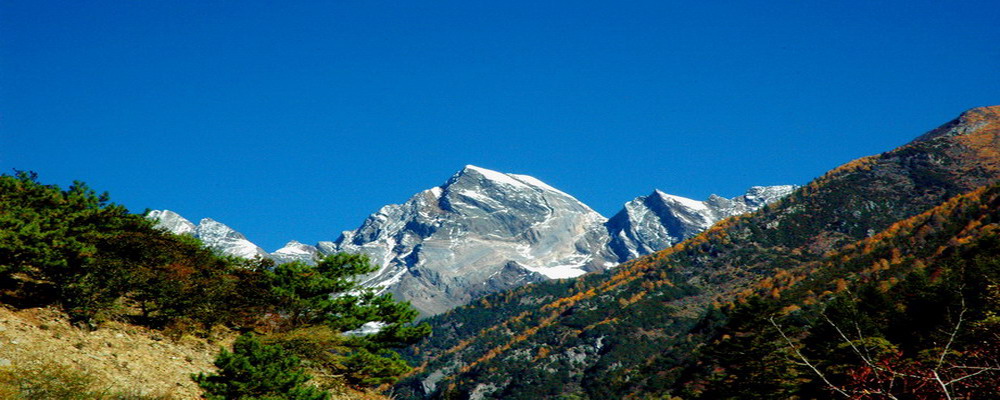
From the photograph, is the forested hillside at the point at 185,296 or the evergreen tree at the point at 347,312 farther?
the evergreen tree at the point at 347,312

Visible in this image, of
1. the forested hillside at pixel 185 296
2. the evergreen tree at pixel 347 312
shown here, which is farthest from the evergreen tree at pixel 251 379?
the evergreen tree at pixel 347 312

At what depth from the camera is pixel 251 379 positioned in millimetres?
19250

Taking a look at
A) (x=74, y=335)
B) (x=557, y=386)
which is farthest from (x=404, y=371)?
(x=557, y=386)

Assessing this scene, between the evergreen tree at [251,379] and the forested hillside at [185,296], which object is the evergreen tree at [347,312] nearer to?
the forested hillside at [185,296]

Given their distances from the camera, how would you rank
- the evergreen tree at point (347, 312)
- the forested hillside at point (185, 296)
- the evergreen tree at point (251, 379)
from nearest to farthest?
the evergreen tree at point (251, 379) → the forested hillside at point (185, 296) → the evergreen tree at point (347, 312)

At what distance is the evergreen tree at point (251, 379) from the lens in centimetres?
1902

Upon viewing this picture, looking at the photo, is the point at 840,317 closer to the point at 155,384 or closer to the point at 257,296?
the point at 257,296

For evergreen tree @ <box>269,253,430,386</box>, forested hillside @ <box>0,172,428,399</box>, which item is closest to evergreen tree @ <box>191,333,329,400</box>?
forested hillside @ <box>0,172,428,399</box>

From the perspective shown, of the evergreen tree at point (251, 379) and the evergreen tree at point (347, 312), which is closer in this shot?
the evergreen tree at point (251, 379)

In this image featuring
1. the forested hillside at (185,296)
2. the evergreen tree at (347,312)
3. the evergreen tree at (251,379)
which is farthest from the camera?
the evergreen tree at (347,312)

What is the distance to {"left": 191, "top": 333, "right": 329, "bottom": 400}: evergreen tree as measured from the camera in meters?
19.0

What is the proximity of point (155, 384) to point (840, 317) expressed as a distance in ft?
172

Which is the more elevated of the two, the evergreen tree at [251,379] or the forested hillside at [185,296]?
the forested hillside at [185,296]

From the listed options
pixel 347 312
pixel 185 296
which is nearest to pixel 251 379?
pixel 185 296
